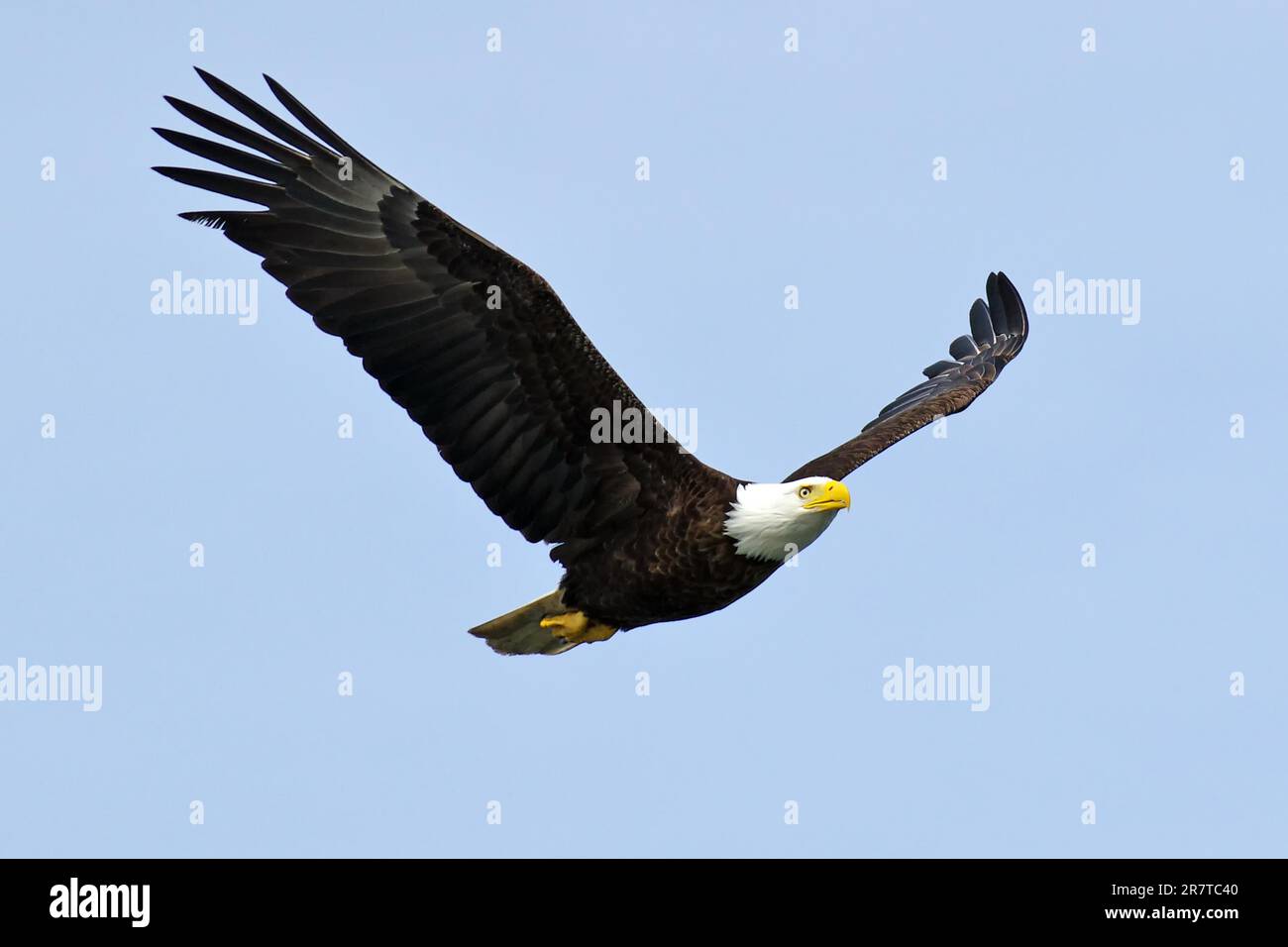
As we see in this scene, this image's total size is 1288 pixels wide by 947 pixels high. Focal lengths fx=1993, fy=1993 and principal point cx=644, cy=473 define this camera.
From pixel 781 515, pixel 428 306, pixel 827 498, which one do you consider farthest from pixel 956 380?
pixel 428 306

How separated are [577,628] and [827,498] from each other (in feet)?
6.40

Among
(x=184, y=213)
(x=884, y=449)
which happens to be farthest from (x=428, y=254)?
(x=884, y=449)

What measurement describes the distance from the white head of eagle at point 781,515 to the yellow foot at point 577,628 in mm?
1308

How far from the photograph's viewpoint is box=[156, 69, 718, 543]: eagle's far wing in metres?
11.9

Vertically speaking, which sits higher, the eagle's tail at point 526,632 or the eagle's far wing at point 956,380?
the eagle's far wing at point 956,380

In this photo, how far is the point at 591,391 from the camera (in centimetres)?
1216

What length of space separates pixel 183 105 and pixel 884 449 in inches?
215

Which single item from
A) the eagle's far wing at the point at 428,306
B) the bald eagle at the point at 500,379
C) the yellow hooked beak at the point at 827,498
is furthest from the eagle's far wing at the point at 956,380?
the eagle's far wing at the point at 428,306

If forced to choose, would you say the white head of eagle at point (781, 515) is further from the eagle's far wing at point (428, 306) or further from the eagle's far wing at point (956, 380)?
the eagle's far wing at point (956, 380)

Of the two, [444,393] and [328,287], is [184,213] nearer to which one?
[328,287]

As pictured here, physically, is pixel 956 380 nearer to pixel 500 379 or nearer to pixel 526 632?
pixel 526 632

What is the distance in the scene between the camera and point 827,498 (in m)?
12.2

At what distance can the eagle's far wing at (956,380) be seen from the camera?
1393 centimetres

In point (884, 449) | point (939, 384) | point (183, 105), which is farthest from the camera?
Answer: point (939, 384)
